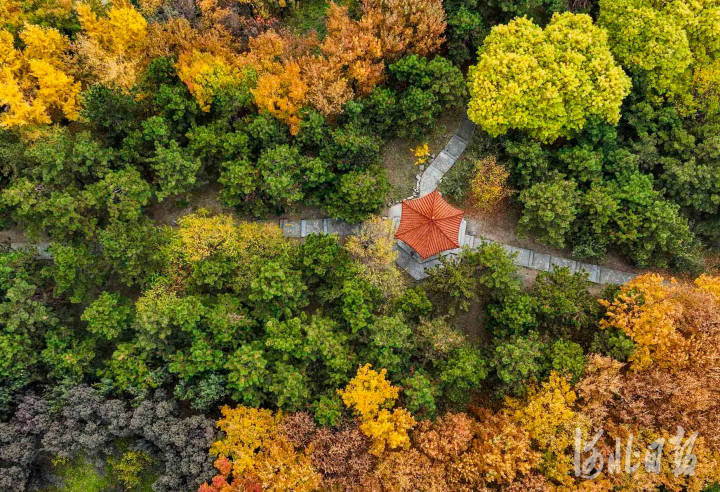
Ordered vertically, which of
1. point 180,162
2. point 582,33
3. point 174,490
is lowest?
point 174,490

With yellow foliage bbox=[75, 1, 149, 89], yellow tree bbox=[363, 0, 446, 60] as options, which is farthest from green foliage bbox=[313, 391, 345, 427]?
yellow foliage bbox=[75, 1, 149, 89]

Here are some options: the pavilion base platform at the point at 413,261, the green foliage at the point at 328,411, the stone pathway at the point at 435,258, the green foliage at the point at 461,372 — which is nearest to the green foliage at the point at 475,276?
the pavilion base platform at the point at 413,261

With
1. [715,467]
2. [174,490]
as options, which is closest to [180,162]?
[174,490]

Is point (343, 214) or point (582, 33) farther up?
point (582, 33)

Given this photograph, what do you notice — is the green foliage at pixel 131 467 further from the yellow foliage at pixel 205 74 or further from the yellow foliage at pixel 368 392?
the yellow foliage at pixel 205 74

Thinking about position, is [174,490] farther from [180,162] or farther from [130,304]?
[180,162]
